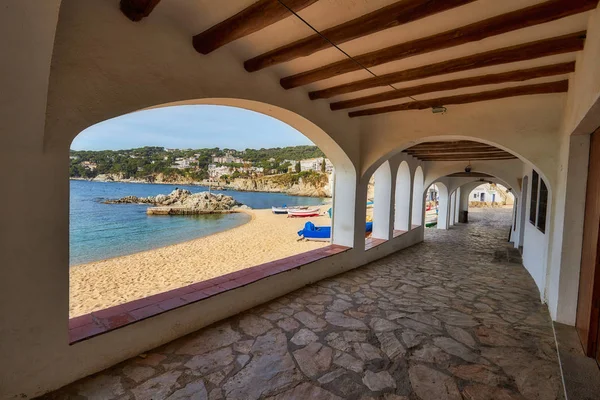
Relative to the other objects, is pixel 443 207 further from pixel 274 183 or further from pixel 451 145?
pixel 274 183

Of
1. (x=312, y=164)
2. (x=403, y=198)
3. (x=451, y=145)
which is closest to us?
(x=451, y=145)

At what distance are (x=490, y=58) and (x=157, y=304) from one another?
12.1 ft

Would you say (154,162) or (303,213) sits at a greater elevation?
(154,162)

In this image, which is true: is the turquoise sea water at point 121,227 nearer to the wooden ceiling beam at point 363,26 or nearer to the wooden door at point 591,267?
the wooden ceiling beam at point 363,26

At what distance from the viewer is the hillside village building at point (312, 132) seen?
65.5 inches

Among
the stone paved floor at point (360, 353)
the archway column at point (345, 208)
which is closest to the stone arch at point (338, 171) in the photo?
the archway column at point (345, 208)

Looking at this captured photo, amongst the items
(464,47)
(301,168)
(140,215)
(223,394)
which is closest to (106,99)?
(223,394)

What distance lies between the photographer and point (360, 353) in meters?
2.38

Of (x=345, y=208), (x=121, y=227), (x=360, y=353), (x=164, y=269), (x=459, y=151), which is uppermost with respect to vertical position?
(x=459, y=151)

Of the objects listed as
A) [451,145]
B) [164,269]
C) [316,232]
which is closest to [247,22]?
[451,145]

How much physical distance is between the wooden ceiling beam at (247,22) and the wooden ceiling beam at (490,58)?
1.49 metres

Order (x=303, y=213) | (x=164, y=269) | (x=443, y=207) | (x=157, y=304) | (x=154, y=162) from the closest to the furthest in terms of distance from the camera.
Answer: (x=157, y=304) < (x=164, y=269) < (x=443, y=207) < (x=303, y=213) < (x=154, y=162)

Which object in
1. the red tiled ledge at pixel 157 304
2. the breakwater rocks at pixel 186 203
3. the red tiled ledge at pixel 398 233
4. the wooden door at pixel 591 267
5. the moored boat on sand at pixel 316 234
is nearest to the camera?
the red tiled ledge at pixel 157 304

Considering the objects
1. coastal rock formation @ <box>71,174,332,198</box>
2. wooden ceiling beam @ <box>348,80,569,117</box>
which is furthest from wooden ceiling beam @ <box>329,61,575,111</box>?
coastal rock formation @ <box>71,174,332,198</box>
